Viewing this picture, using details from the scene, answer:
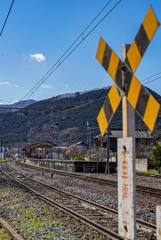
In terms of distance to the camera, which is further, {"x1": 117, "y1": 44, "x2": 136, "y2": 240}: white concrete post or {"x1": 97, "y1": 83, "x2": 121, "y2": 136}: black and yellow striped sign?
{"x1": 97, "y1": 83, "x2": 121, "y2": 136}: black and yellow striped sign

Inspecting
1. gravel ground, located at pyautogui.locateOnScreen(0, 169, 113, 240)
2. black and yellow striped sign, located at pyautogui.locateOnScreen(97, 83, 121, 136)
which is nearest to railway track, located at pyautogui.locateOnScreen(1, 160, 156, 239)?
gravel ground, located at pyautogui.locateOnScreen(0, 169, 113, 240)

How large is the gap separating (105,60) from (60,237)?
5465mm

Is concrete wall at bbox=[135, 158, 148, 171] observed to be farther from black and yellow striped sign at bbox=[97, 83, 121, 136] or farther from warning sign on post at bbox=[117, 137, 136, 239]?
warning sign on post at bbox=[117, 137, 136, 239]

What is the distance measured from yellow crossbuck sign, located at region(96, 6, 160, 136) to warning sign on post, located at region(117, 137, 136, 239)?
14.1 inches

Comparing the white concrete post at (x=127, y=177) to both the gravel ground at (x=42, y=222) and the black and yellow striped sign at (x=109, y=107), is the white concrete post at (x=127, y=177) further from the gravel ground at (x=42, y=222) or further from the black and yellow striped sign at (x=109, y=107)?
the gravel ground at (x=42, y=222)

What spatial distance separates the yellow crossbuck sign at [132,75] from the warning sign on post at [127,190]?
36cm

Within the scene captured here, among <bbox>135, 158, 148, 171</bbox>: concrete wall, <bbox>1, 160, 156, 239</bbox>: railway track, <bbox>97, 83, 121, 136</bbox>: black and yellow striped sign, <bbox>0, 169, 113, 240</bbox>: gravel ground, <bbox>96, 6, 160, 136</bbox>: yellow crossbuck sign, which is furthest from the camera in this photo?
<bbox>135, 158, 148, 171</bbox>: concrete wall

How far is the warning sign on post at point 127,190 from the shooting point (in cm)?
284

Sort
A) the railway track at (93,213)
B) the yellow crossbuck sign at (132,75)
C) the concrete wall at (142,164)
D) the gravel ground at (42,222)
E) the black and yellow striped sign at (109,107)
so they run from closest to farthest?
the yellow crossbuck sign at (132,75) < the black and yellow striped sign at (109,107) < the gravel ground at (42,222) < the railway track at (93,213) < the concrete wall at (142,164)

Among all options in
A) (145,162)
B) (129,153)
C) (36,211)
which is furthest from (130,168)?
(145,162)

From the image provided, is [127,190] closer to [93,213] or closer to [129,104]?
[129,104]

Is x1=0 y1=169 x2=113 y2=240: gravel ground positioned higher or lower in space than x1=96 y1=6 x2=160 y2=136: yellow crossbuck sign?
lower

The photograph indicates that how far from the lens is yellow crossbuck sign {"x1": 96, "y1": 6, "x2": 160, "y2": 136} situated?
2738 millimetres

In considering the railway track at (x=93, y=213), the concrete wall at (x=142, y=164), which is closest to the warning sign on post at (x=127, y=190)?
the railway track at (x=93, y=213)
